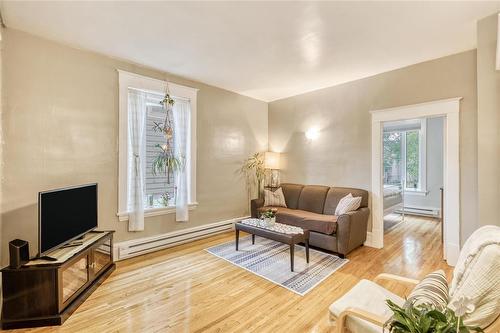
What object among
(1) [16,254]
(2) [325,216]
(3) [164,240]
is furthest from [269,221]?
(1) [16,254]

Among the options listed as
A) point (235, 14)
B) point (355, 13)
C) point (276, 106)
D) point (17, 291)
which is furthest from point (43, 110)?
point (276, 106)

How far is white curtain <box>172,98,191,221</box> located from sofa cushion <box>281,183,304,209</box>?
Result: 2.00m

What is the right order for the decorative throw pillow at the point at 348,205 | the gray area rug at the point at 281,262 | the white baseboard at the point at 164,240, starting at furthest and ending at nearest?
1. the decorative throw pillow at the point at 348,205
2. the white baseboard at the point at 164,240
3. the gray area rug at the point at 281,262

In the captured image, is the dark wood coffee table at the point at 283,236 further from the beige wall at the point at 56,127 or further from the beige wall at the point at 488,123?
the beige wall at the point at 488,123

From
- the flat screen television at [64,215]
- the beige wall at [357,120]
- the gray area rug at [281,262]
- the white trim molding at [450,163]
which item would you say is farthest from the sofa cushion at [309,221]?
the flat screen television at [64,215]

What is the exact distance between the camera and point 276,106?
5.46m

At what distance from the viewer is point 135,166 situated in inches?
137

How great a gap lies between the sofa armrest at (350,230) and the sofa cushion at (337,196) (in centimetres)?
24

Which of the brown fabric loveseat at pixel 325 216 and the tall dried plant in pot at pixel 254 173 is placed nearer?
the brown fabric loveseat at pixel 325 216

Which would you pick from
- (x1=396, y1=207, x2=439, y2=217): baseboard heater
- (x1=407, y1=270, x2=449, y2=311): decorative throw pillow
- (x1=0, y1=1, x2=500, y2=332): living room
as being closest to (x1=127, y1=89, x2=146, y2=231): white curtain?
(x1=0, y1=1, x2=500, y2=332): living room

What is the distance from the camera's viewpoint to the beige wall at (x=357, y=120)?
3051 mm

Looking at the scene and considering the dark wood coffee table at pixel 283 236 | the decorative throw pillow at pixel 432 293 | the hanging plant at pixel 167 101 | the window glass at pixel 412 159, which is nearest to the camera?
the decorative throw pillow at pixel 432 293

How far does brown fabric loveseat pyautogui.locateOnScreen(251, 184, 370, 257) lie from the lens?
135 inches

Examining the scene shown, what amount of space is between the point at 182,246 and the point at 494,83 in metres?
4.47
